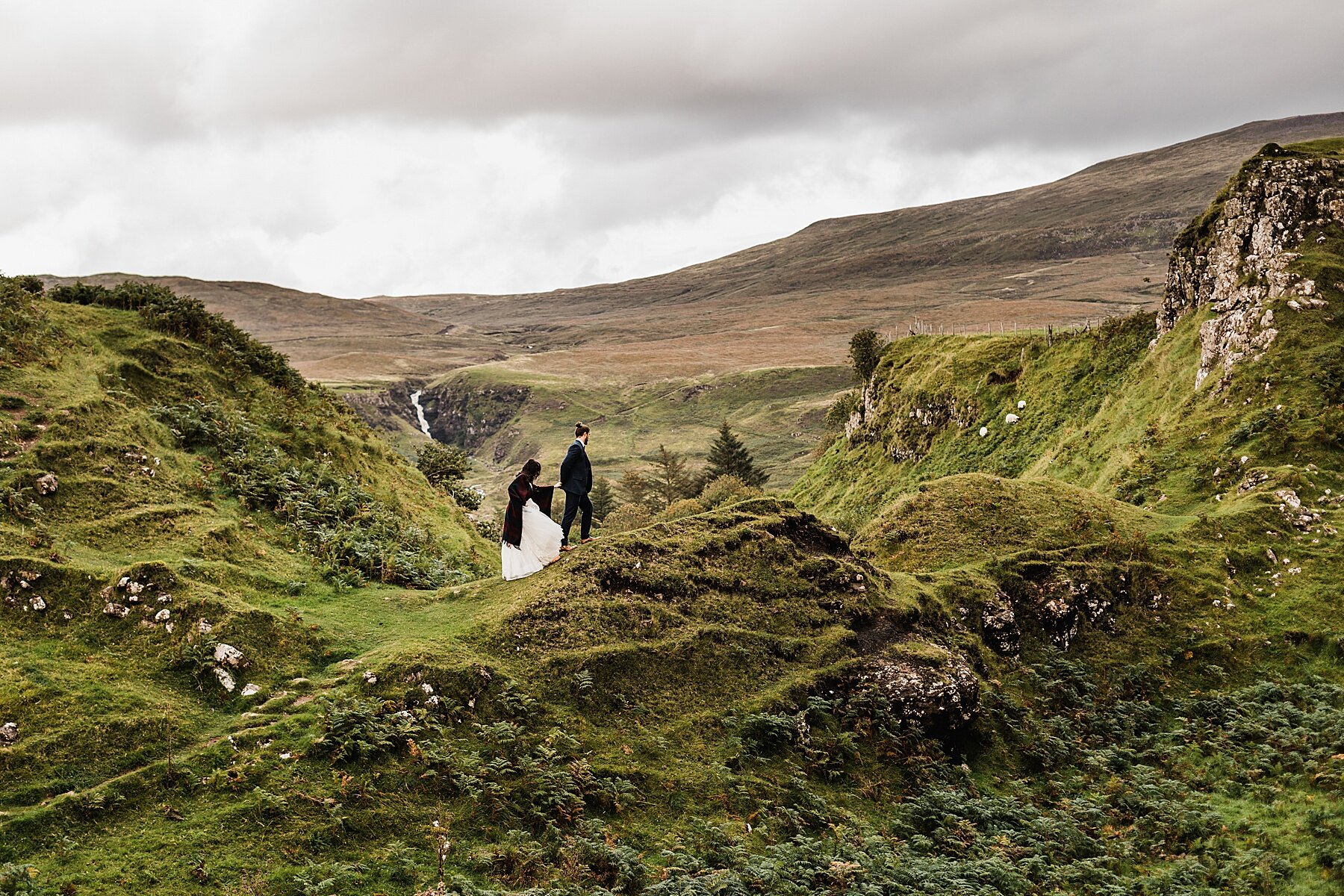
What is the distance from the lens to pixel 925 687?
16484 mm

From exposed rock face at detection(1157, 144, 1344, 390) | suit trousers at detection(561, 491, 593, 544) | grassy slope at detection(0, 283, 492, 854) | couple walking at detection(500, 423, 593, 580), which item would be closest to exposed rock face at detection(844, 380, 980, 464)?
exposed rock face at detection(1157, 144, 1344, 390)

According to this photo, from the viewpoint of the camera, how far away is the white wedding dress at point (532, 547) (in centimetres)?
1808

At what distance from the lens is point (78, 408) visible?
777 inches

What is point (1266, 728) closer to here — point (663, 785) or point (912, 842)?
point (912, 842)

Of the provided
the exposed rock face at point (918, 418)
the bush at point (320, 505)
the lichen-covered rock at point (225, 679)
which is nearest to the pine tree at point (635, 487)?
the exposed rock face at point (918, 418)

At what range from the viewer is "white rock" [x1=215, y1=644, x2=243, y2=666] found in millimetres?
13617

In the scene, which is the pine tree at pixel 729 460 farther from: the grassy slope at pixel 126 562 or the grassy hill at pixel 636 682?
the grassy slope at pixel 126 562

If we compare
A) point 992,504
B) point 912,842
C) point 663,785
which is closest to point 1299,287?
point 992,504

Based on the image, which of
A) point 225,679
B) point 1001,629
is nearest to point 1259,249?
point 1001,629

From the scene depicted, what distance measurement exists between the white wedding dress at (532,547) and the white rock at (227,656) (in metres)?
5.62

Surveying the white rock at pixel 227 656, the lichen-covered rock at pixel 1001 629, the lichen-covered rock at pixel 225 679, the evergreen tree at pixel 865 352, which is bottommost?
the lichen-covered rock at pixel 1001 629

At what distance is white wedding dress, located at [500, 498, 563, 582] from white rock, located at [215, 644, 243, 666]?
5.62 metres

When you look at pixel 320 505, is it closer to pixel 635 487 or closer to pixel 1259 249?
pixel 1259 249

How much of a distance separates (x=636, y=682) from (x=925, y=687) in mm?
5868
